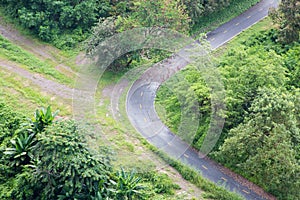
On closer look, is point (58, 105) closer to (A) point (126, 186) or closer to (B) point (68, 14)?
(A) point (126, 186)

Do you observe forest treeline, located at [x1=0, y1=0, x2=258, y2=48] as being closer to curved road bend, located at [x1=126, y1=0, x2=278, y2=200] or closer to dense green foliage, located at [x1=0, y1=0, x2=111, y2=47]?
dense green foliage, located at [x1=0, y1=0, x2=111, y2=47]

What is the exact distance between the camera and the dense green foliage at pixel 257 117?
22.1m

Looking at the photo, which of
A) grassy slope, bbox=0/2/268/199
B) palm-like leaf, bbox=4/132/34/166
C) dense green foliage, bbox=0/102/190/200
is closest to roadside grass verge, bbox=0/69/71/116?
grassy slope, bbox=0/2/268/199

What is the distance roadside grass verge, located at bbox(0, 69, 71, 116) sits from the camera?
26688 millimetres

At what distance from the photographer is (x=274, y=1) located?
132ft

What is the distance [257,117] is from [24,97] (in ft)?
51.3

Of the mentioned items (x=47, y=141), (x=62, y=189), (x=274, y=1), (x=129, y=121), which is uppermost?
(x=274, y=1)

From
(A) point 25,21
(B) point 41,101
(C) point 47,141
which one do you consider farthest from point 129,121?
(A) point 25,21

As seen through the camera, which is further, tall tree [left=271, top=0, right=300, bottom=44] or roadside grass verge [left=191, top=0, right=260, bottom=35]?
roadside grass verge [left=191, top=0, right=260, bottom=35]

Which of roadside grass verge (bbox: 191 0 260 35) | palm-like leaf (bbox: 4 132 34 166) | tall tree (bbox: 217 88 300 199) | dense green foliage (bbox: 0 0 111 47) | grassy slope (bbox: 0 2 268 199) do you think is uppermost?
roadside grass verge (bbox: 191 0 260 35)

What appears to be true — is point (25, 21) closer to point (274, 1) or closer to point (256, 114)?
point (256, 114)

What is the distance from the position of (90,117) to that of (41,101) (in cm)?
380

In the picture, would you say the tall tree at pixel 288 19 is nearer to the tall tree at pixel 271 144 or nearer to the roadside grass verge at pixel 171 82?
the roadside grass verge at pixel 171 82

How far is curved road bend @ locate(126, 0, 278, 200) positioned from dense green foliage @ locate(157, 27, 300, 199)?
0.59 m
